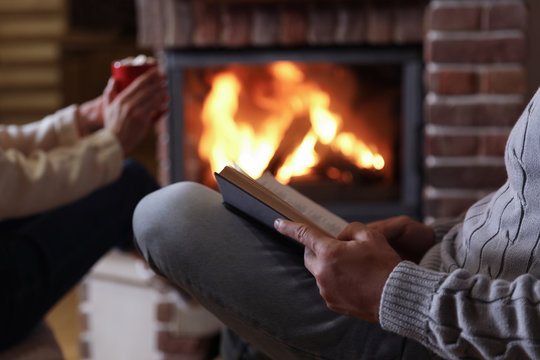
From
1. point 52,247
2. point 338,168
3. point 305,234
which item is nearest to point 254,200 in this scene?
point 305,234

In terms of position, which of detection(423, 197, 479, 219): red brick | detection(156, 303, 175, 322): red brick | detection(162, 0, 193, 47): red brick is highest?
detection(162, 0, 193, 47): red brick

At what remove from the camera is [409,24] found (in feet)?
5.29

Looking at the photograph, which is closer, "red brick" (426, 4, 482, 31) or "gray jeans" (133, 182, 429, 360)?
"gray jeans" (133, 182, 429, 360)

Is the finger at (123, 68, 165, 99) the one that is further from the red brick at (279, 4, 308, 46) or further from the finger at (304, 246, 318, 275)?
the finger at (304, 246, 318, 275)

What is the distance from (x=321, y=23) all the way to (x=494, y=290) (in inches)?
44.0

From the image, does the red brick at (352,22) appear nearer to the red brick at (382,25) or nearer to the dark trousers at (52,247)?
the red brick at (382,25)

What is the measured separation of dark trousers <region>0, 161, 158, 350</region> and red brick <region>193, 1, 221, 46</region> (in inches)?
17.8

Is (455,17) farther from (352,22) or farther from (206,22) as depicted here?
(206,22)

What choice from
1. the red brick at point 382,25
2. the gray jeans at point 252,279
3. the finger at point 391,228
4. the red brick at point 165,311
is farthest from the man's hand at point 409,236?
the red brick at point 165,311

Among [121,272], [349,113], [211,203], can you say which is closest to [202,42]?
[349,113]

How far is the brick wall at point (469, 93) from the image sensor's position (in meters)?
1.54

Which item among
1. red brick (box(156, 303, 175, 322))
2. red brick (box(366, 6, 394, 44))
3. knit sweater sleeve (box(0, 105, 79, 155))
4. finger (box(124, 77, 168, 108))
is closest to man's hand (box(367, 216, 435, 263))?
finger (box(124, 77, 168, 108))

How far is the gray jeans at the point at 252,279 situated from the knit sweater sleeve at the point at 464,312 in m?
0.11

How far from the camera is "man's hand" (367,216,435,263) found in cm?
93
